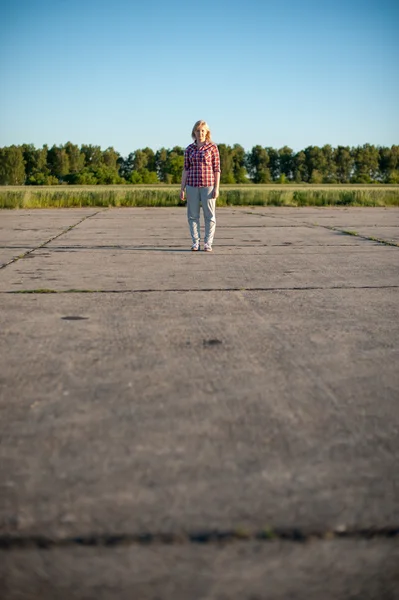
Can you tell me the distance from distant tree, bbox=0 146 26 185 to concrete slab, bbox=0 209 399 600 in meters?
133

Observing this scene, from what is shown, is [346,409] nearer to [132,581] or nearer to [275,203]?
[132,581]

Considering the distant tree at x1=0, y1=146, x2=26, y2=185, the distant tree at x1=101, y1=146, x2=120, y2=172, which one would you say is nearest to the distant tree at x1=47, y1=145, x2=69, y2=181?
the distant tree at x1=0, y1=146, x2=26, y2=185

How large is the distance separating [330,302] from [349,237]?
18.0 feet

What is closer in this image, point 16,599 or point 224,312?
point 16,599

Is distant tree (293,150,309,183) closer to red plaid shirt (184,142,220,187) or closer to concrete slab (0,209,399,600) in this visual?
red plaid shirt (184,142,220,187)

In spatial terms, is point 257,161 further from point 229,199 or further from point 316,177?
point 229,199

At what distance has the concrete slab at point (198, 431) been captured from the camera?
52.7 inches

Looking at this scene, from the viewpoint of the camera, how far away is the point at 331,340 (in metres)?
3.20

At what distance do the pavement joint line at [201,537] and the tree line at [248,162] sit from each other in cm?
13208

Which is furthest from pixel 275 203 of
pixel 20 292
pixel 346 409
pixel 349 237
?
pixel 346 409

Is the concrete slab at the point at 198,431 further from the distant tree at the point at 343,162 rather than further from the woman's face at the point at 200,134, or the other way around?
the distant tree at the point at 343,162

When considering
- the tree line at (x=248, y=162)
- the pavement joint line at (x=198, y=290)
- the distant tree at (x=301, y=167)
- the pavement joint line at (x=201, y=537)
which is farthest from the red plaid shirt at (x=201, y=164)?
the distant tree at (x=301, y=167)

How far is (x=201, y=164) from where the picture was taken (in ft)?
24.2

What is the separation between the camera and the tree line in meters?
136
